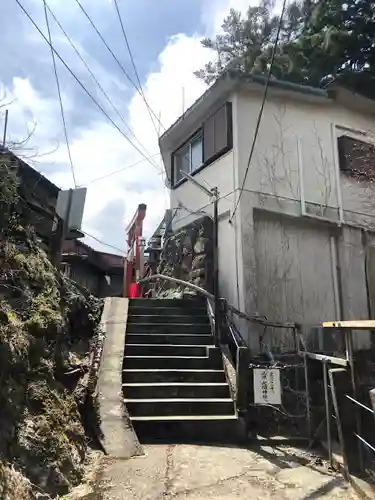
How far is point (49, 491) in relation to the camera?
345 cm

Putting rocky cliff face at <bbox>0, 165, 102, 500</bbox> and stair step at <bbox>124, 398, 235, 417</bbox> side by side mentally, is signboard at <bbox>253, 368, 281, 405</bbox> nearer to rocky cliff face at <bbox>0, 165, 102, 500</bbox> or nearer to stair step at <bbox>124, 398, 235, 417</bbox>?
stair step at <bbox>124, 398, 235, 417</bbox>

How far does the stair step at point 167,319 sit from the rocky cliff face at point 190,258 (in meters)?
1.27

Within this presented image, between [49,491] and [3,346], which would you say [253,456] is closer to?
[49,491]

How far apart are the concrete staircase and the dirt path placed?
0.81 meters

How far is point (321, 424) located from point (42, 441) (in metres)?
3.93

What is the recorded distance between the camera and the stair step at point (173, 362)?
7.06 m

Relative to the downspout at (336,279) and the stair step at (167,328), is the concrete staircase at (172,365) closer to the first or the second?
the stair step at (167,328)

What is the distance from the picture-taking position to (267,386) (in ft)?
19.3

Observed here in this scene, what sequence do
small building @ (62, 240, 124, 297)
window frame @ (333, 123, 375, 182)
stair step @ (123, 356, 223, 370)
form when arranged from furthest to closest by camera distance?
small building @ (62, 240, 124, 297), window frame @ (333, 123, 375, 182), stair step @ (123, 356, 223, 370)

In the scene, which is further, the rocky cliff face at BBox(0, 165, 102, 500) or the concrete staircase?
the concrete staircase

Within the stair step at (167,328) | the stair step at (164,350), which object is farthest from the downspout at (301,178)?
the stair step at (164,350)

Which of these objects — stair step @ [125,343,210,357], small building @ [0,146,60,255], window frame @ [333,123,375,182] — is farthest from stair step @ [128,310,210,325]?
window frame @ [333,123,375,182]

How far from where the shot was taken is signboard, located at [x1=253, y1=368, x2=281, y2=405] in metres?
5.82

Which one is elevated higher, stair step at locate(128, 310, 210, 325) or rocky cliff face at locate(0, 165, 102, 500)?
stair step at locate(128, 310, 210, 325)
